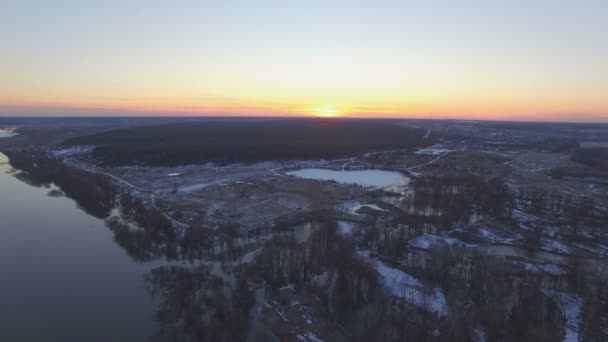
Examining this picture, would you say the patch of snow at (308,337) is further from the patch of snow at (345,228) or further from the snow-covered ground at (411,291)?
the patch of snow at (345,228)

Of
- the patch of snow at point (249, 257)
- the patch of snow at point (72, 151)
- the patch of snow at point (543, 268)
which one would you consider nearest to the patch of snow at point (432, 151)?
the patch of snow at point (543, 268)

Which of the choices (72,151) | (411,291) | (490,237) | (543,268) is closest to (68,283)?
(411,291)

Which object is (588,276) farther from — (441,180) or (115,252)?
(115,252)

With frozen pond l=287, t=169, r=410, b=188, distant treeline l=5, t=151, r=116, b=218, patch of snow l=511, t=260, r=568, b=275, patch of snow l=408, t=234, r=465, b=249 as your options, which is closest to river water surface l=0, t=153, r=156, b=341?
distant treeline l=5, t=151, r=116, b=218

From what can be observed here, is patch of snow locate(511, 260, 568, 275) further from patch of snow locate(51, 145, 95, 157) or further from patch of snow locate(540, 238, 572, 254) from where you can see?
patch of snow locate(51, 145, 95, 157)

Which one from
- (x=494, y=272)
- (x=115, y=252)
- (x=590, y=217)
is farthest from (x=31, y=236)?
(x=590, y=217)

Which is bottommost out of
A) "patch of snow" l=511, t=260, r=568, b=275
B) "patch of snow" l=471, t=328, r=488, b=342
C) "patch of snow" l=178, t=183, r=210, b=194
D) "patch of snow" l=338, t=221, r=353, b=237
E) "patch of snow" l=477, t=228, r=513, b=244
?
"patch of snow" l=471, t=328, r=488, b=342
